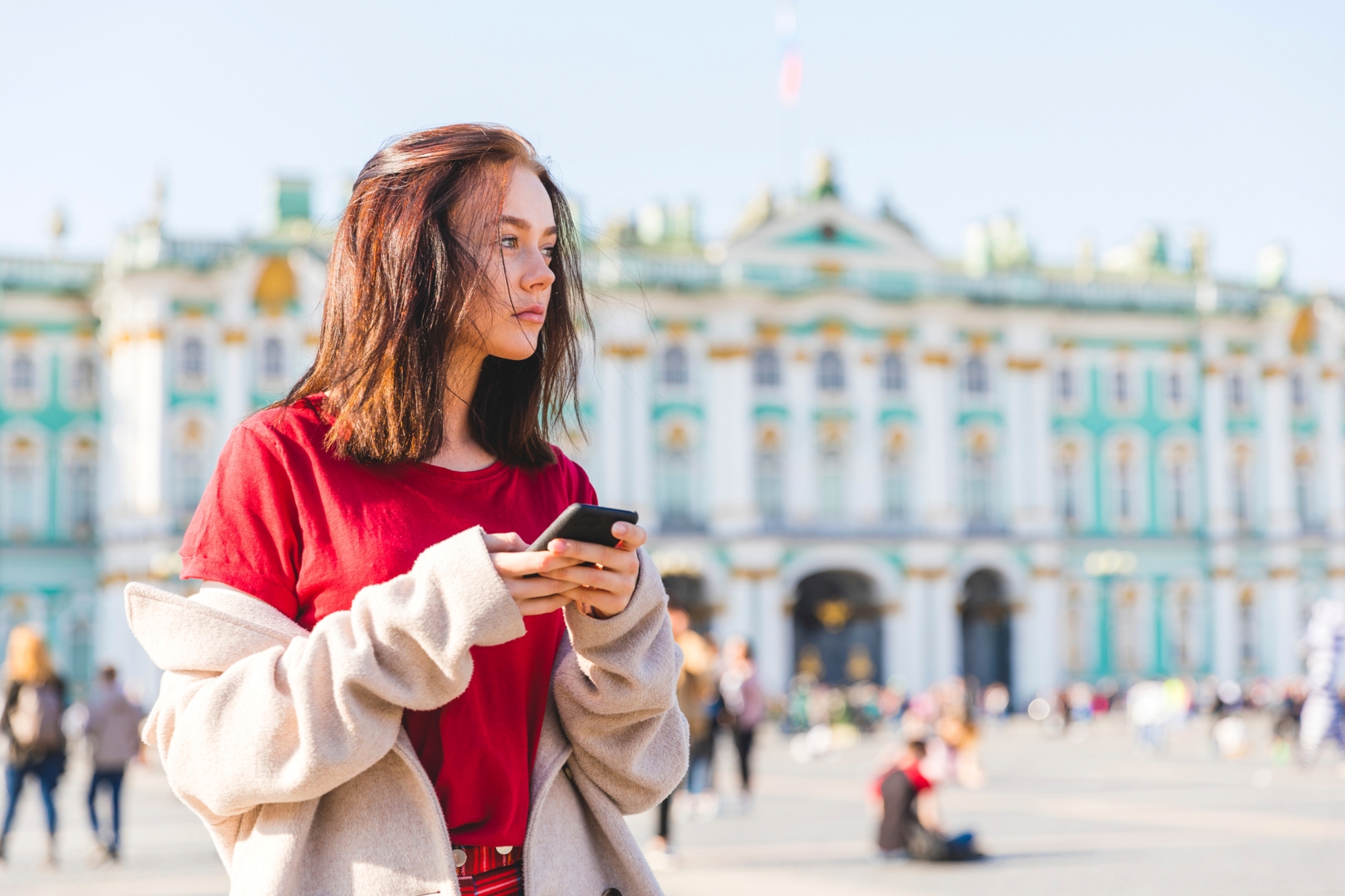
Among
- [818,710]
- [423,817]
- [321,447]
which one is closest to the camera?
[423,817]

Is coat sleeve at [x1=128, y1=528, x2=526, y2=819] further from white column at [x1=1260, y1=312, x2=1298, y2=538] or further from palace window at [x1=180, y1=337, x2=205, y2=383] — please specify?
white column at [x1=1260, y1=312, x2=1298, y2=538]

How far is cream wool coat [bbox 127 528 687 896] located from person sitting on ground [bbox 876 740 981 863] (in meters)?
10.1

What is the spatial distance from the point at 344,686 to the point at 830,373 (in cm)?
4005

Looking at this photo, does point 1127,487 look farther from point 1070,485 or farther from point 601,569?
point 601,569

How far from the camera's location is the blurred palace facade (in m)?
38.6

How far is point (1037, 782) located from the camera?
20.7 meters

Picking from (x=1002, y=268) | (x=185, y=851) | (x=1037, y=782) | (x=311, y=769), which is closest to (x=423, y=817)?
(x=311, y=769)

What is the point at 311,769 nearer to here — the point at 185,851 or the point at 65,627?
the point at 185,851

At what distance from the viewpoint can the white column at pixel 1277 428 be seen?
45906 millimetres

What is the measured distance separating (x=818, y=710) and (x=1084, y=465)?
1489 centimetres

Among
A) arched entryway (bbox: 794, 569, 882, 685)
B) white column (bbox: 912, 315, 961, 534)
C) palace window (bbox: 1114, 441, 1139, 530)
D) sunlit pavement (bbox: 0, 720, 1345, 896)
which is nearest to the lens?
sunlit pavement (bbox: 0, 720, 1345, 896)

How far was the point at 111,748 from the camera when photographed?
12.4 m

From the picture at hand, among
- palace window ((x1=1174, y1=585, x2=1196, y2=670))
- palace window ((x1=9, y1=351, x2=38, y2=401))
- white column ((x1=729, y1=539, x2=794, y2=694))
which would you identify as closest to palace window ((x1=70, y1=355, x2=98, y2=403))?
palace window ((x1=9, y1=351, x2=38, y2=401))

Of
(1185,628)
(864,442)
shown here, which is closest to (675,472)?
(864,442)
